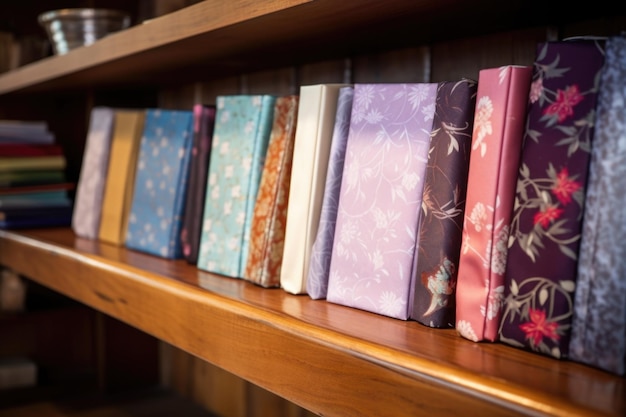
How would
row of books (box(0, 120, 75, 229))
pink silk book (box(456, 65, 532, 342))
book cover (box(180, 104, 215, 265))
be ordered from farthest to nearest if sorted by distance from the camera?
row of books (box(0, 120, 75, 229)) < book cover (box(180, 104, 215, 265)) < pink silk book (box(456, 65, 532, 342))

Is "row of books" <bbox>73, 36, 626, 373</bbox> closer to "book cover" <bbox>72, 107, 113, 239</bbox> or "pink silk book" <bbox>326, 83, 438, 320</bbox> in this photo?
"pink silk book" <bbox>326, 83, 438, 320</bbox>

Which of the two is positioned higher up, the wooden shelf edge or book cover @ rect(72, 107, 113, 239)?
the wooden shelf edge

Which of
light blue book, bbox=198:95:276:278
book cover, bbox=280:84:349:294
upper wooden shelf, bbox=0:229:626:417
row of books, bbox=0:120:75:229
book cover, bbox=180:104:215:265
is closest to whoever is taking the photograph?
upper wooden shelf, bbox=0:229:626:417

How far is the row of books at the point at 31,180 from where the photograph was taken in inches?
64.5

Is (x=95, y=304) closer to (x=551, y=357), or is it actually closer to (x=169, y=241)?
(x=169, y=241)

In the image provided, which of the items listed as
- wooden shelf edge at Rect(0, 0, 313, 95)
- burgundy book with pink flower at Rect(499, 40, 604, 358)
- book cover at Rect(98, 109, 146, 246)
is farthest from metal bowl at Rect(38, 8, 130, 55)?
burgundy book with pink flower at Rect(499, 40, 604, 358)

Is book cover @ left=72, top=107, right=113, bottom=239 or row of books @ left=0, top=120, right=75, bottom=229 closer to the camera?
book cover @ left=72, top=107, right=113, bottom=239

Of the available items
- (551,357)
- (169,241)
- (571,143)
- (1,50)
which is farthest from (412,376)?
(1,50)

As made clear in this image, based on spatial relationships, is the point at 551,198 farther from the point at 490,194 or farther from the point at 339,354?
the point at 339,354

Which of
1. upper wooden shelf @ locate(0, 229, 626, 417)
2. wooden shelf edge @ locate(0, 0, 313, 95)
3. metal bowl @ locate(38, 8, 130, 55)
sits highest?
metal bowl @ locate(38, 8, 130, 55)

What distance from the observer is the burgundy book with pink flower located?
58 centimetres

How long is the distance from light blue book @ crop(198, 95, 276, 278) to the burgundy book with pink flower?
442 millimetres

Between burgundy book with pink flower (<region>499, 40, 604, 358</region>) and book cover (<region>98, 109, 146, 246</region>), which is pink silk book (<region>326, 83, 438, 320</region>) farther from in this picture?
book cover (<region>98, 109, 146, 246</region>)

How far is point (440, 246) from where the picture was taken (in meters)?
0.71
